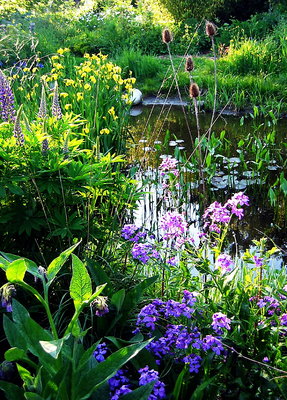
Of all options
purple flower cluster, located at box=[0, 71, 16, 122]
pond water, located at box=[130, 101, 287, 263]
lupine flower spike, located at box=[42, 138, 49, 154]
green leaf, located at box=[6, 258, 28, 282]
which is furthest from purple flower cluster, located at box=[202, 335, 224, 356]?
purple flower cluster, located at box=[0, 71, 16, 122]

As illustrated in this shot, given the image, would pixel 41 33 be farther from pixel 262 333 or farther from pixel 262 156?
pixel 262 333

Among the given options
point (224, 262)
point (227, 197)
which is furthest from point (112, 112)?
point (224, 262)

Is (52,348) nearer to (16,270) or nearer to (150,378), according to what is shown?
(16,270)

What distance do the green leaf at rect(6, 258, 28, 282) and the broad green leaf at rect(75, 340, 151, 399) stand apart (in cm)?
38

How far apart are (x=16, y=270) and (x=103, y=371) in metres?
0.43

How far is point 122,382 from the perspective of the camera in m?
1.92

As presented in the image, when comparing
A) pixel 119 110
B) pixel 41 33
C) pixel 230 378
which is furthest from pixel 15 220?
pixel 41 33

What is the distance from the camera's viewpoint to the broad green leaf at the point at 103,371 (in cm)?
163

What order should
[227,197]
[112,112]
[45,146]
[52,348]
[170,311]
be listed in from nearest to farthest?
[52,348], [170,311], [45,146], [112,112], [227,197]

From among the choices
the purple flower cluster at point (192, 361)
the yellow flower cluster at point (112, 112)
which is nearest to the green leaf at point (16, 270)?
the purple flower cluster at point (192, 361)

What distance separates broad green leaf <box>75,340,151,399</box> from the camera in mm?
1629

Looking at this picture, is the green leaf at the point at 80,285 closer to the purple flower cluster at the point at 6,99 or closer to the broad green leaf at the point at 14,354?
the broad green leaf at the point at 14,354

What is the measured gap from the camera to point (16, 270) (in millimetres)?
1543

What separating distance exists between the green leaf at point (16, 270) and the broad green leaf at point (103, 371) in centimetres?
38
